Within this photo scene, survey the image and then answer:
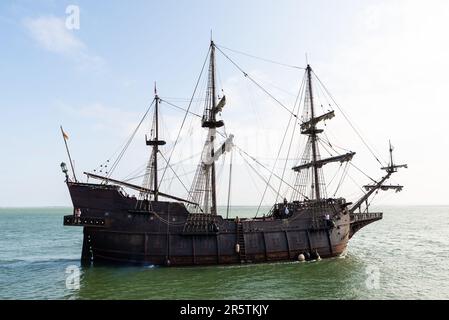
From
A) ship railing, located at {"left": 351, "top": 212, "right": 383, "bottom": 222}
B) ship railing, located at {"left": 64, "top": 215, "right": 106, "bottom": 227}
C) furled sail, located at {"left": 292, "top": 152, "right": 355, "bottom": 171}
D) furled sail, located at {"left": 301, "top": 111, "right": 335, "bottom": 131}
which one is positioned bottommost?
ship railing, located at {"left": 351, "top": 212, "right": 383, "bottom": 222}

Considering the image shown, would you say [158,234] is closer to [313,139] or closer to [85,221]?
[85,221]

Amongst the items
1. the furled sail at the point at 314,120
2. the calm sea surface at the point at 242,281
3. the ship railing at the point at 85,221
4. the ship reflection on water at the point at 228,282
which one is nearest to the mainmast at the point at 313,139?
the furled sail at the point at 314,120

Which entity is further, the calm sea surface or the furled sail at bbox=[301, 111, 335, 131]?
the furled sail at bbox=[301, 111, 335, 131]

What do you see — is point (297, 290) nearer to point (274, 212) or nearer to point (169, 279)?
point (169, 279)

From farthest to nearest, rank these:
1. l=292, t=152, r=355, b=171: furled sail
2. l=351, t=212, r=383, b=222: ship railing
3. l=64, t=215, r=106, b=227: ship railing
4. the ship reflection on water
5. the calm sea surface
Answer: l=351, t=212, r=383, b=222: ship railing
l=292, t=152, r=355, b=171: furled sail
l=64, t=215, r=106, b=227: ship railing
the calm sea surface
the ship reflection on water

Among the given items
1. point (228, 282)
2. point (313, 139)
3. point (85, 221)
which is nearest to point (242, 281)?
point (228, 282)

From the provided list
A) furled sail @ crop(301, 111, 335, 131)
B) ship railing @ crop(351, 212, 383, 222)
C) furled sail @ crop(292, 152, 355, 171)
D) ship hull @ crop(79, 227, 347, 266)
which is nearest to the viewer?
ship hull @ crop(79, 227, 347, 266)

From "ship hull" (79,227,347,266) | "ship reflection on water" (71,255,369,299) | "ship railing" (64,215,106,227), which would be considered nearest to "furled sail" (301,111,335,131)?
"ship hull" (79,227,347,266)

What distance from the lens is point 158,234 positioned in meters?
22.5

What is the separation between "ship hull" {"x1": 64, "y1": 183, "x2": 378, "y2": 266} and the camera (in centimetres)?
2228

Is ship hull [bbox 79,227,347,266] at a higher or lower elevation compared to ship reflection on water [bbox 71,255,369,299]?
higher

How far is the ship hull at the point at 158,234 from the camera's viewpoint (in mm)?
22281

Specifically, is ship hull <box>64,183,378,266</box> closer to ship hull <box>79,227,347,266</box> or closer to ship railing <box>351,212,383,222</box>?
ship hull <box>79,227,347,266</box>

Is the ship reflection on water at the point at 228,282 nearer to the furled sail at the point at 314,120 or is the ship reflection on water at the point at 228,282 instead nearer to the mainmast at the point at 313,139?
the mainmast at the point at 313,139
